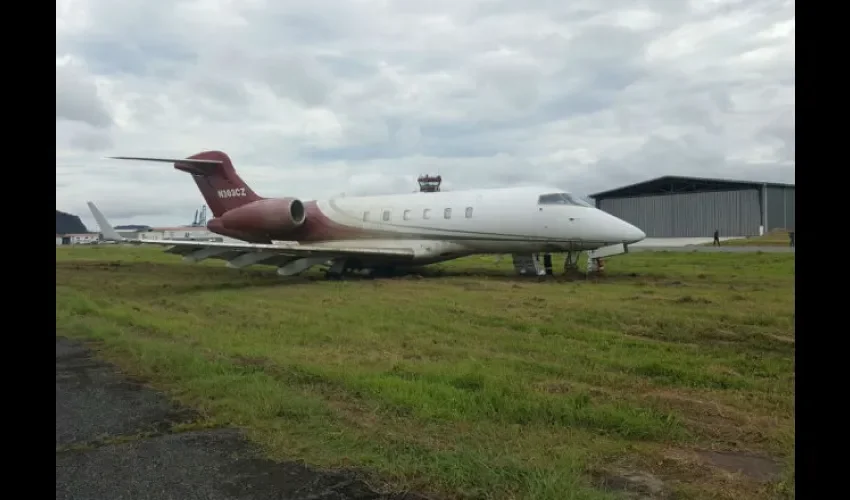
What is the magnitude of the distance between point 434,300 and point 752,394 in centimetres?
729

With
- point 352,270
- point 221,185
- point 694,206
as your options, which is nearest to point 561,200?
point 352,270

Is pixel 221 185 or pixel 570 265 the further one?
pixel 221 185

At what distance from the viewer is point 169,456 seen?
13.1 ft

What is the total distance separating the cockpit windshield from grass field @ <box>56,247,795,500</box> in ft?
16.1

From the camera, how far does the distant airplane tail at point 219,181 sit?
22922 millimetres

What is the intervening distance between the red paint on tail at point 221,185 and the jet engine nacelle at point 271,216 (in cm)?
234

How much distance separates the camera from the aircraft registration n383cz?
16453 millimetres

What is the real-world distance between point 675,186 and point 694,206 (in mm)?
2512

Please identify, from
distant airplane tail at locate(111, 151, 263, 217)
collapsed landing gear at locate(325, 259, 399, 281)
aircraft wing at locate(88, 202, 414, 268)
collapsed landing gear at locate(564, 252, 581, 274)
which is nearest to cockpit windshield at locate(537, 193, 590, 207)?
collapsed landing gear at locate(564, 252, 581, 274)

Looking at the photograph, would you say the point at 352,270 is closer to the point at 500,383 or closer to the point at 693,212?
the point at 500,383

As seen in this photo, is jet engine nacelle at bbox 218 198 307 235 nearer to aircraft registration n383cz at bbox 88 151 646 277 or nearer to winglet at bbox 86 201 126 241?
aircraft registration n383cz at bbox 88 151 646 277

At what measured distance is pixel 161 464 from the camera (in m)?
3.88
